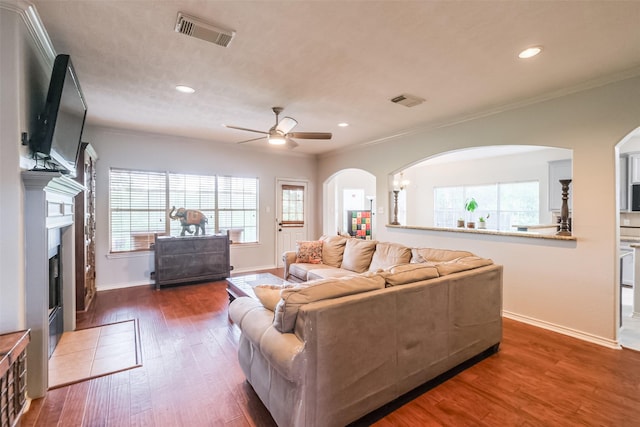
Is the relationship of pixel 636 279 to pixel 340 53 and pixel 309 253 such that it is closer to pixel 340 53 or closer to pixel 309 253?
pixel 309 253

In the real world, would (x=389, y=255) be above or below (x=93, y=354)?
above

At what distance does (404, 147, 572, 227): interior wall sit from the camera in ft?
20.3

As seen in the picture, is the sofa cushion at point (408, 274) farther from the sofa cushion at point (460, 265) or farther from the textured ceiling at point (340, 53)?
the textured ceiling at point (340, 53)

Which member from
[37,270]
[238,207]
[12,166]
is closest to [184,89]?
[12,166]

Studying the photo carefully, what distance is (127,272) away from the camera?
16.1ft

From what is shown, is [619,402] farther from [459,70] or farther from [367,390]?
[459,70]

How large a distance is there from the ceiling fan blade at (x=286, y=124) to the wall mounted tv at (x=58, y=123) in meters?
1.87

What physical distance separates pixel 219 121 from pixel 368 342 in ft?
12.4

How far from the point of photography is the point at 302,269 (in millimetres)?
4121

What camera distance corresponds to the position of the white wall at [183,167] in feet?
15.5

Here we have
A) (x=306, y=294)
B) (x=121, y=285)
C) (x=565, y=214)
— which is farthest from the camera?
(x=121, y=285)

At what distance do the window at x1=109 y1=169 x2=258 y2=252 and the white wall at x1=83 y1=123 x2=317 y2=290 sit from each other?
4.8 inches

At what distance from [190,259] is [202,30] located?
3853 millimetres

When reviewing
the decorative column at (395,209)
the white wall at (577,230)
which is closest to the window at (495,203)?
the decorative column at (395,209)
